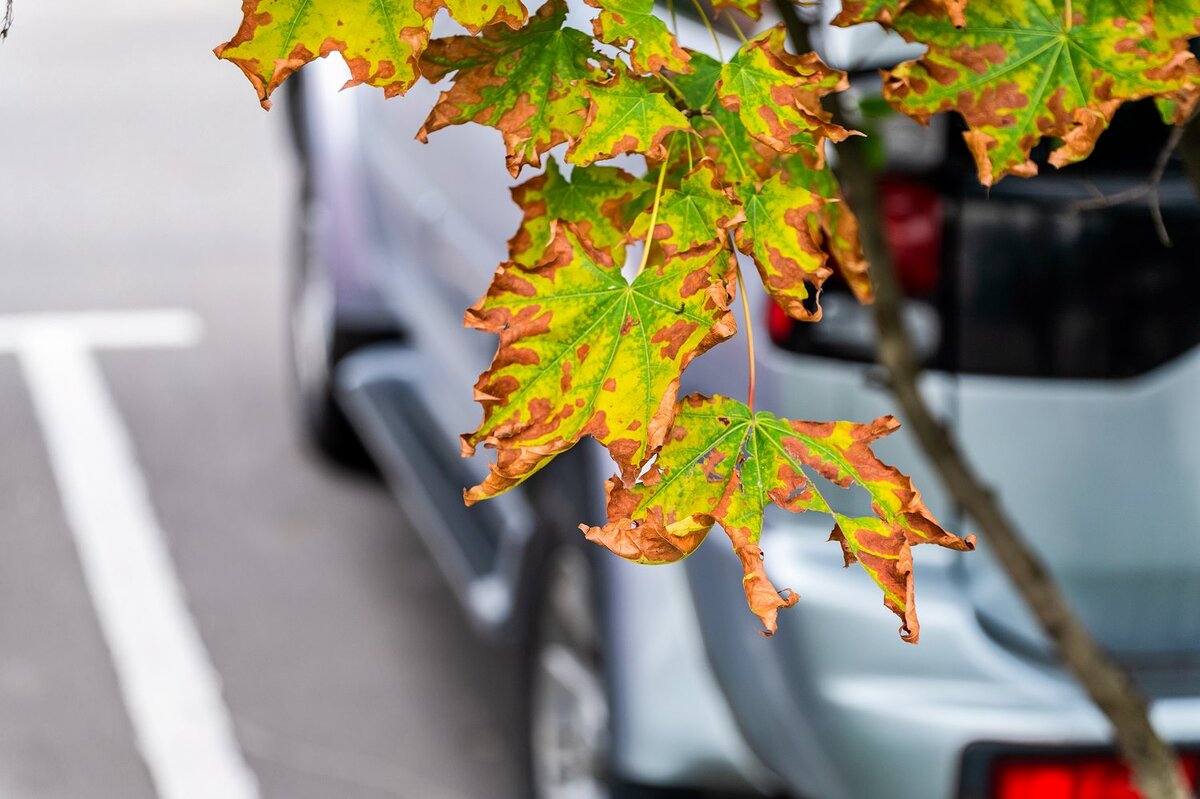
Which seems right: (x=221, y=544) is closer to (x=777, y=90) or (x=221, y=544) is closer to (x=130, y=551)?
(x=130, y=551)

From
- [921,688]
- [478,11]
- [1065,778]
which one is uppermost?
[478,11]

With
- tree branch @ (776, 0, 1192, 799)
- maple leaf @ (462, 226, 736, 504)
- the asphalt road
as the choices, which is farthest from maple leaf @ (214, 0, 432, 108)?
the asphalt road

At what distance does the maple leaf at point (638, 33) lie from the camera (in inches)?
31.4

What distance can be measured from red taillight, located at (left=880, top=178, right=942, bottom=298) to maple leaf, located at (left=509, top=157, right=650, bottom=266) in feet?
4.27

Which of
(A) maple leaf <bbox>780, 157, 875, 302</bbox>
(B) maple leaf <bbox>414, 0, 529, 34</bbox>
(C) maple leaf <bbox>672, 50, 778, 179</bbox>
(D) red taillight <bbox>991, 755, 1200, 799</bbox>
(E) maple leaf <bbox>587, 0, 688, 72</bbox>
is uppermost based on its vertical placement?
(B) maple leaf <bbox>414, 0, 529, 34</bbox>

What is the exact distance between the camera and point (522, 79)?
0.83 metres

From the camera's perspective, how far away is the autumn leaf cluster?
0.76m

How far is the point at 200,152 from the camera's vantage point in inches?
342

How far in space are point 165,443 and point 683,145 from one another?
184 inches

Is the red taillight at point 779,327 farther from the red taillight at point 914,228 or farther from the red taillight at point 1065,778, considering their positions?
the red taillight at point 1065,778

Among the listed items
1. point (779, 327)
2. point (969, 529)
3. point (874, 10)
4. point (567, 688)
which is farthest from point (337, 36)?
point (567, 688)

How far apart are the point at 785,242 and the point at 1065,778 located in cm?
164

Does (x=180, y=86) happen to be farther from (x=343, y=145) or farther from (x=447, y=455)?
(x=447, y=455)

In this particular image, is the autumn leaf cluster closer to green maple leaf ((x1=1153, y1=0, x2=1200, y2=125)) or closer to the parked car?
green maple leaf ((x1=1153, y1=0, x2=1200, y2=125))
